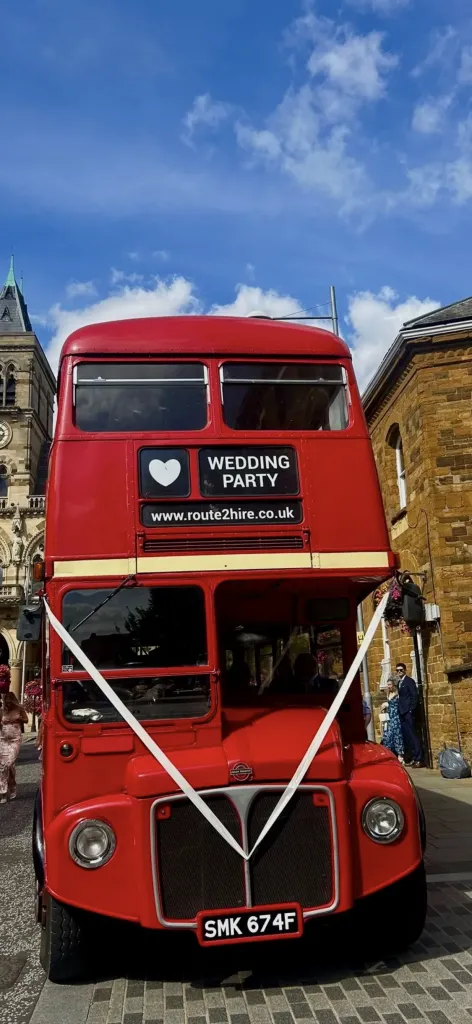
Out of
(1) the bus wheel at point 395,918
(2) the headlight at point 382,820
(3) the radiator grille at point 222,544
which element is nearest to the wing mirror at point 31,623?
(3) the radiator grille at point 222,544

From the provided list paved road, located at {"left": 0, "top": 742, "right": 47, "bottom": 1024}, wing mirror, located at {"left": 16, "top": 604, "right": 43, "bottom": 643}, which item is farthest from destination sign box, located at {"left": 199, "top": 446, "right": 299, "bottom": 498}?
paved road, located at {"left": 0, "top": 742, "right": 47, "bottom": 1024}

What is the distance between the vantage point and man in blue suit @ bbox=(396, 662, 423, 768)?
12.2 metres

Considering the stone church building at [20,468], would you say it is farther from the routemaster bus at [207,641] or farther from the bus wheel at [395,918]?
the bus wheel at [395,918]

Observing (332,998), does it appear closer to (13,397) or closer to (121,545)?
(121,545)

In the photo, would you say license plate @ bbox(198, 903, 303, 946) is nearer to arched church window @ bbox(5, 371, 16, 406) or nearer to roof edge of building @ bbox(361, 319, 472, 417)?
roof edge of building @ bbox(361, 319, 472, 417)

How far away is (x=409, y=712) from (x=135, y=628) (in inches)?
352

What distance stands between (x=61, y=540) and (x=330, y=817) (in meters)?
2.22

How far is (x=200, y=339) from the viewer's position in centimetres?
528

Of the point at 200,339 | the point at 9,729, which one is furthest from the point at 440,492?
the point at 200,339

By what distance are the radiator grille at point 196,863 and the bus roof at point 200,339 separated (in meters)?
3.00

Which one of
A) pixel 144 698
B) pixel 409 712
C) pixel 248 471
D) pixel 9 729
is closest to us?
pixel 144 698

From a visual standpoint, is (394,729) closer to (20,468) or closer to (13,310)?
(20,468)

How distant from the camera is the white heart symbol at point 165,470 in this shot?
15.8 feet

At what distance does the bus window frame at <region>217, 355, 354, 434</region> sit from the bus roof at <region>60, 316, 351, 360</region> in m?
0.04
